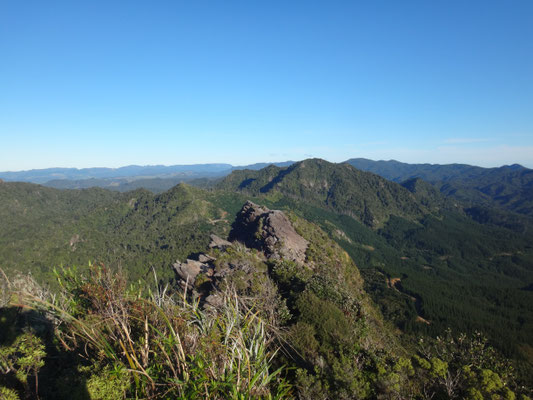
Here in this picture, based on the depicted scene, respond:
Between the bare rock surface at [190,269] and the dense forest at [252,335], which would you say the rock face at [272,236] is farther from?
the bare rock surface at [190,269]

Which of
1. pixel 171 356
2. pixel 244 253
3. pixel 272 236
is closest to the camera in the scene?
pixel 171 356

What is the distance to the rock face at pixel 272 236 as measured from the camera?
53519mm

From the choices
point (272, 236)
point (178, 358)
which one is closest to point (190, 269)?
point (272, 236)

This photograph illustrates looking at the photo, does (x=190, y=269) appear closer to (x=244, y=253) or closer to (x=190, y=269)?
(x=190, y=269)

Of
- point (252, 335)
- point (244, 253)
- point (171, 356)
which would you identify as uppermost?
point (171, 356)

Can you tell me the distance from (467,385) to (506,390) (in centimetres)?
197

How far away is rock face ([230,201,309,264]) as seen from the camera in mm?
53519

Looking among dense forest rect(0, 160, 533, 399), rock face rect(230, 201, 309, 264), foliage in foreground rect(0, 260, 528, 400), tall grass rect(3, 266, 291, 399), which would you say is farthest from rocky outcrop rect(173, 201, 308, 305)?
tall grass rect(3, 266, 291, 399)

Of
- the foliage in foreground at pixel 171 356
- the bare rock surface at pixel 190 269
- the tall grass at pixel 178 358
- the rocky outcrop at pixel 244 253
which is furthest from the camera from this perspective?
the bare rock surface at pixel 190 269

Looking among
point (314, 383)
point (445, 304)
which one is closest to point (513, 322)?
point (445, 304)

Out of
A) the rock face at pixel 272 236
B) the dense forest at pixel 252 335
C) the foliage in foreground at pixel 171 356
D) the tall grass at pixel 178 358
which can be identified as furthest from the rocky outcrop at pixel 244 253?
the tall grass at pixel 178 358

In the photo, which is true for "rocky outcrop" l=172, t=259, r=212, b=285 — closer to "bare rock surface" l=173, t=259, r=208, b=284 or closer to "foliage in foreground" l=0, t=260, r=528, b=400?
"bare rock surface" l=173, t=259, r=208, b=284

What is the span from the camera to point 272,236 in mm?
55938

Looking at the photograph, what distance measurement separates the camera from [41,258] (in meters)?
138
